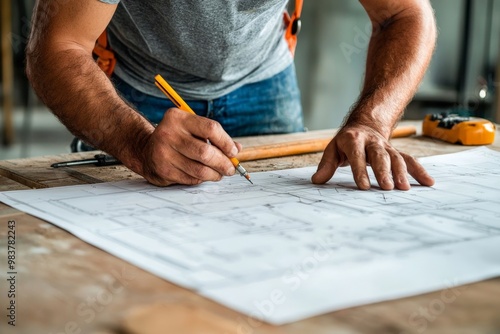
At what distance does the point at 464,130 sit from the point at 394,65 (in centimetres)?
22

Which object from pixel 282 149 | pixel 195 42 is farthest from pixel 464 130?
pixel 195 42

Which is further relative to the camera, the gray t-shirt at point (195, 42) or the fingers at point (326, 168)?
the gray t-shirt at point (195, 42)

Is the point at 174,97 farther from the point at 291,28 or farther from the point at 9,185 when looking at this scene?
the point at 291,28

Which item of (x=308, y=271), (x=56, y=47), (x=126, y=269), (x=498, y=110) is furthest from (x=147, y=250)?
(x=498, y=110)

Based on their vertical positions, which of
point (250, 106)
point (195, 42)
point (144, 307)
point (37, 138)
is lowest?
point (37, 138)

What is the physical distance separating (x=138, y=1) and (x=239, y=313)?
1.06m

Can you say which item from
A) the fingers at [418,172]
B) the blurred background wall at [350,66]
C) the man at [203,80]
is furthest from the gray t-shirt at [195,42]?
the blurred background wall at [350,66]

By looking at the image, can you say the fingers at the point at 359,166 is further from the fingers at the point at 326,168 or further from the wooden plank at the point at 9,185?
the wooden plank at the point at 9,185

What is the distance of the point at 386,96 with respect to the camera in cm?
140

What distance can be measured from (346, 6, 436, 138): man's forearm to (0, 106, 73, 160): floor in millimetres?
3022

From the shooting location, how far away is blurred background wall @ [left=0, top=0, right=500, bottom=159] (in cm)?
429

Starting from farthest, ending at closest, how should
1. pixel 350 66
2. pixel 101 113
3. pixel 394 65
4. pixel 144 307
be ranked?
pixel 350 66 → pixel 394 65 → pixel 101 113 → pixel 144 307

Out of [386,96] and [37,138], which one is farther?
[37,138]

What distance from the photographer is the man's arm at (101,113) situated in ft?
3.47
